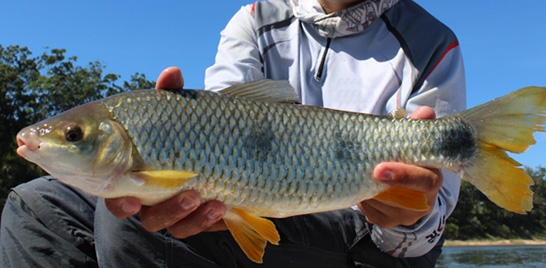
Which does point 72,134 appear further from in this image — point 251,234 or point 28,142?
point 251,234

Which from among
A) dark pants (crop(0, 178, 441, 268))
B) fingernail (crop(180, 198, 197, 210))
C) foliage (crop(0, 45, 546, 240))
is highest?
fingernail (crop(180, 198, 197, 210))

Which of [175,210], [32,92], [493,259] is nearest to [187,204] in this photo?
[175,210]

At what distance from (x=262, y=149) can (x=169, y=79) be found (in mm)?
518

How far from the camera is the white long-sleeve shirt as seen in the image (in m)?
3.25

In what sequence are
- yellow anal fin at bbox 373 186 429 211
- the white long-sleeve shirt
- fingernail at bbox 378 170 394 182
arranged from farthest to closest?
the white long-sleeve shirt → yellow anal fin at bbox 373 186 429 211 → fingernail at bbox 378 170 394 182

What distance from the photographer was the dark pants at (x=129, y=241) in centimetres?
265

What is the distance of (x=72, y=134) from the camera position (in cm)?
209

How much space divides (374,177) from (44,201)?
171cm

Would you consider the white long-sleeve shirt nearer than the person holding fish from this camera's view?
No

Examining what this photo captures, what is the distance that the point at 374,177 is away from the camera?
7.51ft

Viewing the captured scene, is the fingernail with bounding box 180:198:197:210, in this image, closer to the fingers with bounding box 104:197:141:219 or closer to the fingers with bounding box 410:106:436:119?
the fingers with bounding box 104:197:141:219

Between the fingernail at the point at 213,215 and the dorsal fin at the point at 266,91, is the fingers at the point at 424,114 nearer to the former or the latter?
the dorsal fin at the point at 266,91

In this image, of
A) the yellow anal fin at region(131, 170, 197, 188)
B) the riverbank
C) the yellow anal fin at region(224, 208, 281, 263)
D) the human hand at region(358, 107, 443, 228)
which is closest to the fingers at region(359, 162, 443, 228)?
the human hand at region(358, 107, 443, 228)

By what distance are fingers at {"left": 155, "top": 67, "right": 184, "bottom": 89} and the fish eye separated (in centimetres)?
40
